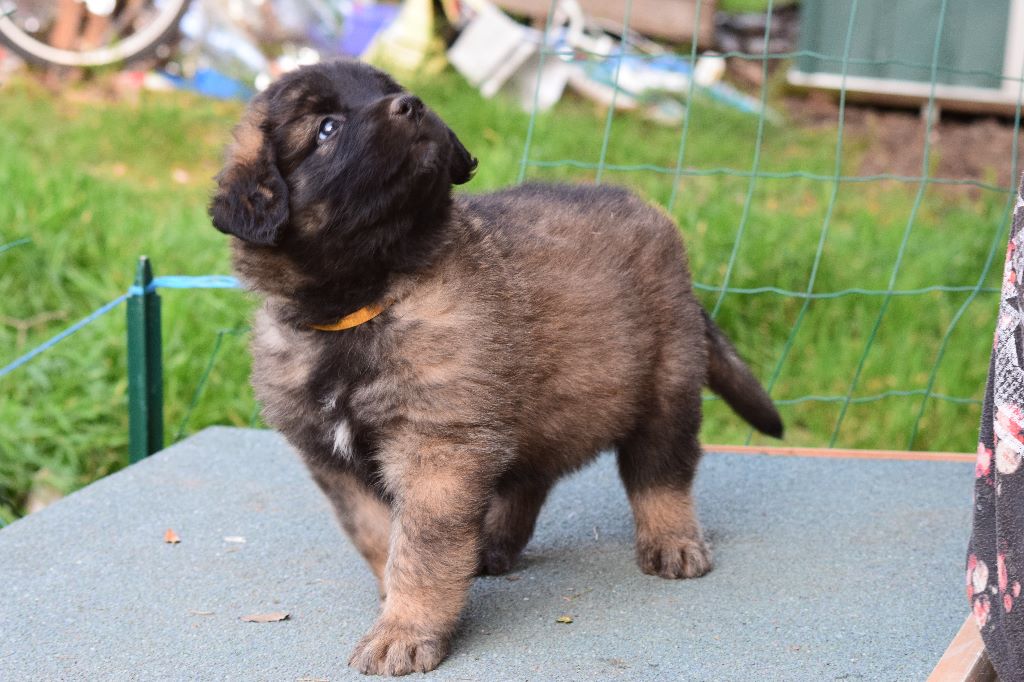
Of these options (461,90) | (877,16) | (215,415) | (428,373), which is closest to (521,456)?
(428,373)

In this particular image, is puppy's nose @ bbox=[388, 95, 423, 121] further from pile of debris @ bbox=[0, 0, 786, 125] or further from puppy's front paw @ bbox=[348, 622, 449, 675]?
pile of debris @ bbox=[0, 0, 786, 125]

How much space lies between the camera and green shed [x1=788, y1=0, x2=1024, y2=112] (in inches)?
294

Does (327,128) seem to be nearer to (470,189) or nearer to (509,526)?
(509,526)

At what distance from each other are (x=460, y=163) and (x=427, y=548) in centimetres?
77

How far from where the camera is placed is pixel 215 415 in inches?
175

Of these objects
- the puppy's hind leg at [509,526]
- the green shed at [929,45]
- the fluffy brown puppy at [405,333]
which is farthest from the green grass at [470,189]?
the fluffy brown puppy at [405,333]

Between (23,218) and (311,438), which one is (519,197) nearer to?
(311,438)

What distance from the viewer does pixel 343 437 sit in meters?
2.34

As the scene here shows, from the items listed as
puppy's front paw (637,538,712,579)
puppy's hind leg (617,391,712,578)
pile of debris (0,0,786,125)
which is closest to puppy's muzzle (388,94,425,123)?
puppy's hind leg (617,391,712,578)

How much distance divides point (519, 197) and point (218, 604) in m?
1.13

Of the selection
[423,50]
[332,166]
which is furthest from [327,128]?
[423,50]

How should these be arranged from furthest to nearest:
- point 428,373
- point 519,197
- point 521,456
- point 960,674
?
point 519,197
point 521,456
point 428,373
point 960,674

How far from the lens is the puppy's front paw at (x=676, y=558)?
9.18 ft

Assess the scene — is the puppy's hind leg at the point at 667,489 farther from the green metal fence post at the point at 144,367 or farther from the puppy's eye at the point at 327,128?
the green metal fence post at the point at 144,367
